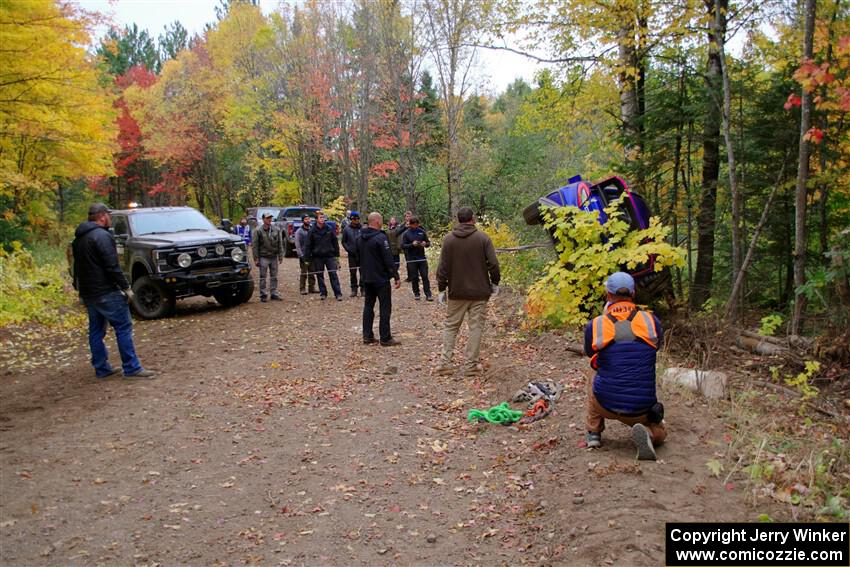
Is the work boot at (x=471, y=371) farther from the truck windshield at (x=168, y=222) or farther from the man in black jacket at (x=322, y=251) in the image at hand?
the truck windshield at (x=168, y=222)

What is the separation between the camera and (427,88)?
3362 centimetres

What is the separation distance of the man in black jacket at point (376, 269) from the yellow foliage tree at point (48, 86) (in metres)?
9.60

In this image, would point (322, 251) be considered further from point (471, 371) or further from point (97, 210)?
point (471, 371)

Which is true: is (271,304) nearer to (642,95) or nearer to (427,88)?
(642,95)

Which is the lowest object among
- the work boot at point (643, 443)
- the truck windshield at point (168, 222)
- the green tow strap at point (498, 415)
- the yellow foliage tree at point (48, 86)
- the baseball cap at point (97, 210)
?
the green tow strap at point (498, 415)

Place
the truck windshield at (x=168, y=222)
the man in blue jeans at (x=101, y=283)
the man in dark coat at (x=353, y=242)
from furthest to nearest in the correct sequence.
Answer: the man in dark coat at (x=353, y=242)
the truck windshield at (x=168, y=222)
the man in blue jeans at (x=101, y=283)

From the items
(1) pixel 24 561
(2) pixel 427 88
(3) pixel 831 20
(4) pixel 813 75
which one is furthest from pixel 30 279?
(2) pixel 427 88

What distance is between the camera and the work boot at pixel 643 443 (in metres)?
4.82

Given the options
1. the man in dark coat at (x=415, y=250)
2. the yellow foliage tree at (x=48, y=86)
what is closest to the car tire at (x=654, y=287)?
the man in dark coat at (x=415, y=250)

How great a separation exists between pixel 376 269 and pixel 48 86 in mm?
10259

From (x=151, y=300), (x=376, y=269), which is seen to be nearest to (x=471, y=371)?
(x=376, y=269)

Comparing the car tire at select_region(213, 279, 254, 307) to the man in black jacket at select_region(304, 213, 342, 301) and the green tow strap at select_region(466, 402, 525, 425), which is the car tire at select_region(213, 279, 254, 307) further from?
the green tow strap at select_region(466, 402, 525, 425)

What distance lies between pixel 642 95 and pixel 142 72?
4254cm

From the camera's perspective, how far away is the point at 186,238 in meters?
12.2
